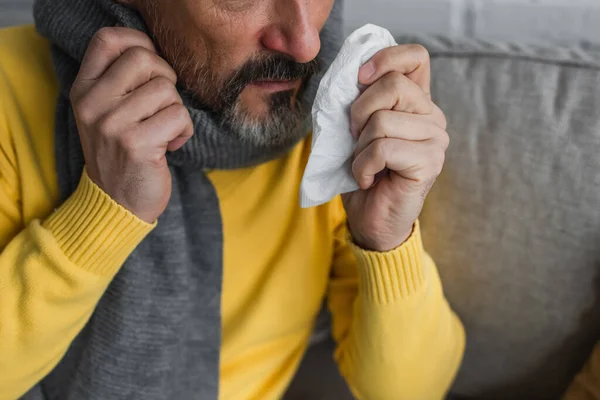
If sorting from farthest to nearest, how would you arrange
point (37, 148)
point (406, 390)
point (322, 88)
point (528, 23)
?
point (528, 23)
point (406, 390)
point (37, 148)
point (322, 88)

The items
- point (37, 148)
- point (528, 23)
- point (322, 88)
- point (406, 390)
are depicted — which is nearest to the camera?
point (322, 88)

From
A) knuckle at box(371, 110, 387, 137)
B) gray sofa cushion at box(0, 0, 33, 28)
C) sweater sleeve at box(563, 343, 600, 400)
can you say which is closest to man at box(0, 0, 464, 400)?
knuckle at box(371, 110, 387, 137)

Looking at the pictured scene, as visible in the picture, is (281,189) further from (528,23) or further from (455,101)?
(528,23)

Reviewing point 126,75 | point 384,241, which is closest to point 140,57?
point 126,75

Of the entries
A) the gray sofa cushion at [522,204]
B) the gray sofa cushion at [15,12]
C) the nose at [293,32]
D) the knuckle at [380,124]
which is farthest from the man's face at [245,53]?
the gray sofa cushion at [15,12]

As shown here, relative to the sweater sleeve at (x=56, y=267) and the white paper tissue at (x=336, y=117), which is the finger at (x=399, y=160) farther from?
the sweater sleeve at (x=56, y=267)

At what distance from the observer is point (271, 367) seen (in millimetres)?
948

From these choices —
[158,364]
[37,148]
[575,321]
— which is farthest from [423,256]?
[37,148]

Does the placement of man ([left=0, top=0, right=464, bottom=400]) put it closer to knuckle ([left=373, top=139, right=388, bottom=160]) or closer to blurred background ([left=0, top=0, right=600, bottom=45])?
knuckle ([left=373, top=139, right=388, bottom=160])

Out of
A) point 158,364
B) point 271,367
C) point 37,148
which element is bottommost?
point 271,367

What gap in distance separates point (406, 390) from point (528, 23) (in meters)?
0.69

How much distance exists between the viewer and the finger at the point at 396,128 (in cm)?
67

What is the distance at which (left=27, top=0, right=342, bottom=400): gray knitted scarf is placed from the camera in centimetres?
78

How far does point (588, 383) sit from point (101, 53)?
0.79 m
